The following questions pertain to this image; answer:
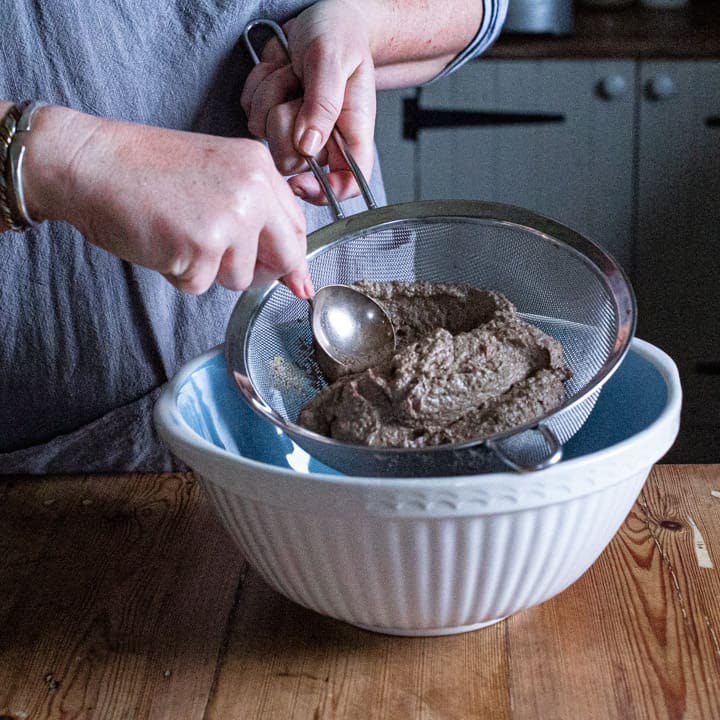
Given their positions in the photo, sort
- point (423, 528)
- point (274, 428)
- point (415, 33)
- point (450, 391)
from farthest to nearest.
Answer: point (415, 33) < point (274, 428) < point (450, 391) < point (423, 528)

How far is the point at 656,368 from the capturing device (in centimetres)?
79

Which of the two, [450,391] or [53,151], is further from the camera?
[450,391]

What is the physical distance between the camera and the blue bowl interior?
80 centimetres

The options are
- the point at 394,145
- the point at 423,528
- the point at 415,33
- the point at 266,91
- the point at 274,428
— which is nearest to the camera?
the point at 423,528

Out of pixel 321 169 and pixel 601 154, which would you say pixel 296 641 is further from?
pixel 601 154

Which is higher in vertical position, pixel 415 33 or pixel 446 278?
pixel 415 33

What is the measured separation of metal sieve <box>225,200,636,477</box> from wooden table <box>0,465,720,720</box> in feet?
0.40

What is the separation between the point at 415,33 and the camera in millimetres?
1122

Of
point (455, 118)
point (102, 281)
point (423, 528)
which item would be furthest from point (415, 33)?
point (455, 118)

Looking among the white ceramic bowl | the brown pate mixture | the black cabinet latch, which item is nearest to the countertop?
the black cabinet latch

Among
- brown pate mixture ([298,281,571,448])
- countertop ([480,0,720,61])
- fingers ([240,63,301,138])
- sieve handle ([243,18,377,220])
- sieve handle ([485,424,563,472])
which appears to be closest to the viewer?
sieve handle ([485,424,563,472])

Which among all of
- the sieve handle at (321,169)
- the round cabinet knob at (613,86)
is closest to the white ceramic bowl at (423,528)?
the sieve handle at (321,169)

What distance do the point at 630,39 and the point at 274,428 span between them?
5.19ft

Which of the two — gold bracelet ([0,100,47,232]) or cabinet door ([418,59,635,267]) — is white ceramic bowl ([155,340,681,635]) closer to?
gold bracelet ([0,100,47,232])
